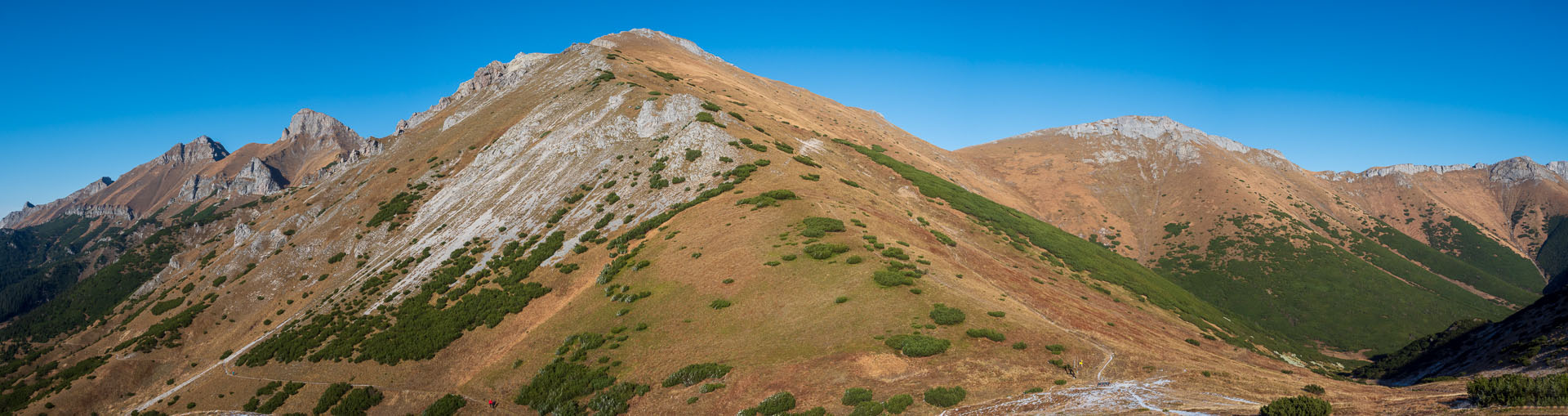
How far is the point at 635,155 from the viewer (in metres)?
76.9

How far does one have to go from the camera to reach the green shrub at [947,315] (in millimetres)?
31516

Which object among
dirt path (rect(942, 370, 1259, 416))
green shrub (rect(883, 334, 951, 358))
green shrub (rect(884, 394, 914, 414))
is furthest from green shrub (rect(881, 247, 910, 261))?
green shrub (rect(884, 394, 914, 414))

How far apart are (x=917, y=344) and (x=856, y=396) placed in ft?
18.3

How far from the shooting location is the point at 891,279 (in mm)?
36844

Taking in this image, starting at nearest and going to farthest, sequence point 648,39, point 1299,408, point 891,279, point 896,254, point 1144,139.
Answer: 1. point 1299,408
2. point 891,279
3. point 896,254
4. point 648,39
5. point 1144,139

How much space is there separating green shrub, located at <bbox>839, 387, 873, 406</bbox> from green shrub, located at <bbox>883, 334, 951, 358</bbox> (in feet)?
13.4

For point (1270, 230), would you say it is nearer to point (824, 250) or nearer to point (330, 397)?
point (824, 250)

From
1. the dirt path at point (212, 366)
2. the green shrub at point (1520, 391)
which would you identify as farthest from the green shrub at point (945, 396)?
the dirt path at point (212, 366)

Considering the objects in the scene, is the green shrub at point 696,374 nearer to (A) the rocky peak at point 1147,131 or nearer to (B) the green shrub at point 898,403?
(B) the green shrub at point 898,403

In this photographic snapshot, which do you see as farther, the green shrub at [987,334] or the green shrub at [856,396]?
the green shrub at [987,334]

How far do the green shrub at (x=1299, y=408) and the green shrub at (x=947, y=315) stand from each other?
14.5 metres

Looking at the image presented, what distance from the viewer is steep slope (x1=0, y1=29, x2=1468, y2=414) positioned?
28.6m

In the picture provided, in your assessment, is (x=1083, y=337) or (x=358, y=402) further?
(x=358, y=402)

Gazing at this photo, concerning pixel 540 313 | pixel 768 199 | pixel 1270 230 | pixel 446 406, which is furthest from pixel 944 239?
pixel 1270 230
